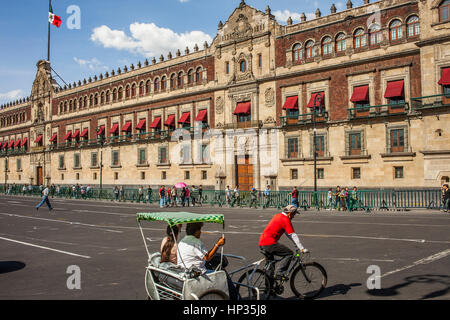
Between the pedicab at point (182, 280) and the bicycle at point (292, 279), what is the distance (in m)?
0.59

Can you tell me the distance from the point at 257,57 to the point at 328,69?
25.2 feet

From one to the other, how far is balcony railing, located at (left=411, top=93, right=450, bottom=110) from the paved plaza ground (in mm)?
11688

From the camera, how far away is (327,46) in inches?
1363

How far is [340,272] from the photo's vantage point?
8.88 m

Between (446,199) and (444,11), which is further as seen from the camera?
(444,11)

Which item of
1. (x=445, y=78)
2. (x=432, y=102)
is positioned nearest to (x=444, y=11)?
(x=445, y=78)

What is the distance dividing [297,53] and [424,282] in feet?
102

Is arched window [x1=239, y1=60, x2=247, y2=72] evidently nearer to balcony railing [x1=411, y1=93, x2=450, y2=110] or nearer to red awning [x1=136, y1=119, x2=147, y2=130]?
red awning [x1=136, y1=119, x2=147, y2=130]

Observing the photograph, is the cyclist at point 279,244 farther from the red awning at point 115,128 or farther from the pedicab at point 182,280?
the red awning at point 115,128

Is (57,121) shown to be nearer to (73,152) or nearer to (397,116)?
(73,152)

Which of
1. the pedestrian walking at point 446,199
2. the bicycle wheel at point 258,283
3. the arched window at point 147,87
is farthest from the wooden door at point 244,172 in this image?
the bicycle wheel at point 258,283

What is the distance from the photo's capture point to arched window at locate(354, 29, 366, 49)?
106 feet

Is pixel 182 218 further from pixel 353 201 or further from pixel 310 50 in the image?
pixel 310 50
